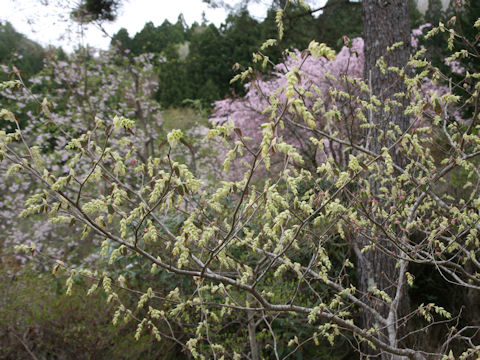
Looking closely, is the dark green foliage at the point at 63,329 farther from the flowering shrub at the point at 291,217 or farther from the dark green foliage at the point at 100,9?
the dark green foliage at the point at 100,9

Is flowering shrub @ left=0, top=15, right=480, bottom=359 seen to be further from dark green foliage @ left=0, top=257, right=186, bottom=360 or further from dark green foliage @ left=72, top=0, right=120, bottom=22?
dark green foliage @ left=72, top=0, right=120, bottom=22

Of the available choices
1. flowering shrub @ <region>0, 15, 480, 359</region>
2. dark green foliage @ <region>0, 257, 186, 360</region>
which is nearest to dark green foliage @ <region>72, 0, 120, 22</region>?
flowering shrub @ <region>0, 15, 480, 359</region>

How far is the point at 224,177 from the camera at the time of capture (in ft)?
24.6

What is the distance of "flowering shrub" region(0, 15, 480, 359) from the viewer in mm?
1430

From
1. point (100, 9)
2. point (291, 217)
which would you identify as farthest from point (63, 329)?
point (100, 9)

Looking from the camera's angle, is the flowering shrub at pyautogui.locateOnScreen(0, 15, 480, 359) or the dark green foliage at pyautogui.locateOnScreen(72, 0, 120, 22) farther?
the dark green foliage at pyautogui.locateOnScreen(72, 0, 120, 22)

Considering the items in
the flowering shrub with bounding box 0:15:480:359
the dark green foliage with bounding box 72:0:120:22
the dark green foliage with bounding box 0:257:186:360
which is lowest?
the dark green foliage with bounding box 0:257:186:360

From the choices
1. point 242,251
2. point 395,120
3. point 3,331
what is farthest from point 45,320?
point 395,120

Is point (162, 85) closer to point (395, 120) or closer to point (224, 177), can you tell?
point (224, 177)

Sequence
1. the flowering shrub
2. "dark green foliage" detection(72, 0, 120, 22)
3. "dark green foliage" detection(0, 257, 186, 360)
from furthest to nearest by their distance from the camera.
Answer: "dark green foliage" detection(72, 0, 120, 22)
"dark green foliage" detection(0, 257, 186, 360)
the flowering shrub

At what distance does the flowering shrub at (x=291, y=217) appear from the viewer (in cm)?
143

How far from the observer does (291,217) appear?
6.14 feet

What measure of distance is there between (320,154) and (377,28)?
123 inches

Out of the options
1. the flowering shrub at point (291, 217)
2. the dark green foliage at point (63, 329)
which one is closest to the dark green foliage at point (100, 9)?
the flowering shrub at point (291, 217)
